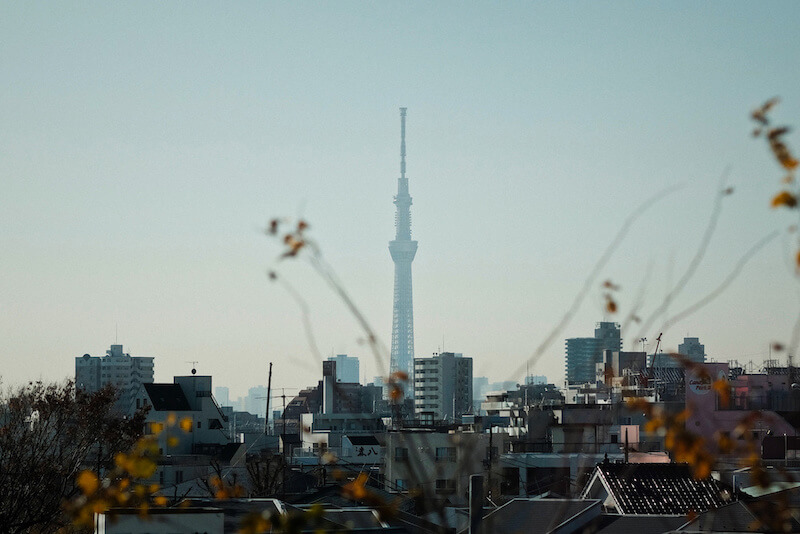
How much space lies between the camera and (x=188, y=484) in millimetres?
47594

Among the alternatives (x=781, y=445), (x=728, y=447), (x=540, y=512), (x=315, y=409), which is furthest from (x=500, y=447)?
(x=315, y=409)

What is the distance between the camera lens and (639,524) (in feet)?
75.7

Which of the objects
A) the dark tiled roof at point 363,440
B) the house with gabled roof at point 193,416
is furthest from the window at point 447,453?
the dark tiled roof at point 363,440

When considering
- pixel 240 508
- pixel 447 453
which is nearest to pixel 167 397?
pixel 447 453

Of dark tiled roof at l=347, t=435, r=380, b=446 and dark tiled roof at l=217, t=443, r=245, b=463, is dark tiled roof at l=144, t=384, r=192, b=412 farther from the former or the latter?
dark tiled roof at l=347, t=435, r=380, b=446

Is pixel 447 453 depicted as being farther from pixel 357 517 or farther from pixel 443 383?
pixel 443 383

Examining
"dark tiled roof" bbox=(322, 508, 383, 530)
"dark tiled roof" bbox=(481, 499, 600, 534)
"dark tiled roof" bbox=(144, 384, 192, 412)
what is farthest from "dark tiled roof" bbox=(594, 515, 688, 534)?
"dark tiled roof" bbox=(144, 384, 192, 412)

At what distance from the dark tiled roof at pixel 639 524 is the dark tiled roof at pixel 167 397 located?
50.2m

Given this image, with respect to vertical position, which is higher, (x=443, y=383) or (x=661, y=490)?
(x=443, y=383)

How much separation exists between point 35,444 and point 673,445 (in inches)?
1014

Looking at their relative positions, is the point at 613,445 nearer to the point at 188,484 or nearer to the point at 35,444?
the point at 188,484

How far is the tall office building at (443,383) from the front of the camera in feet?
547

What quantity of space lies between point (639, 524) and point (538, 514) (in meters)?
2.07

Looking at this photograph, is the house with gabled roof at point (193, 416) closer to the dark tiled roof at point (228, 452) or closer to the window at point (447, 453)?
the dark tiled roof at point (228, 452)
